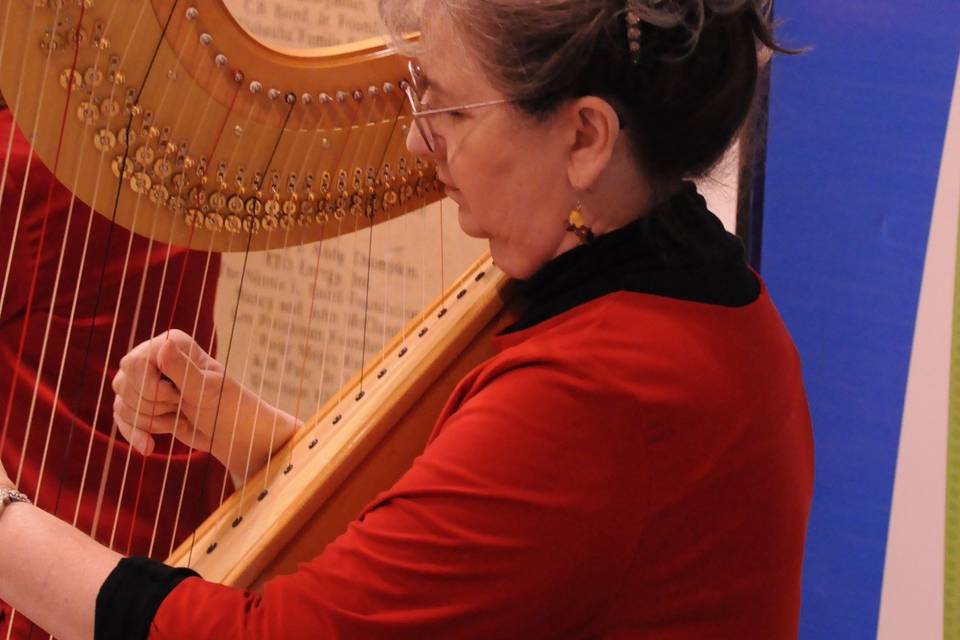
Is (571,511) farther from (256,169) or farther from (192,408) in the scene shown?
(192,408)

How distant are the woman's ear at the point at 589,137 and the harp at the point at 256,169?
0.88ft

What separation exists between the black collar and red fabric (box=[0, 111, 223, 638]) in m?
0.59

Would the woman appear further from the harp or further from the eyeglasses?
the harp

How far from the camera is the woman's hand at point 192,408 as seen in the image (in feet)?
4.20

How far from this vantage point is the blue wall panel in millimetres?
1676

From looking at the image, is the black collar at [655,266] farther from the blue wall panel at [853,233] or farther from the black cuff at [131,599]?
the blue wall panel at [853,233]

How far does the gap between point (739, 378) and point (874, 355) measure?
2.88 feet

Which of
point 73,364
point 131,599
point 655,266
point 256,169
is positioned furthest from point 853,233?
point 131,599

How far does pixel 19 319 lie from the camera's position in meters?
1.50

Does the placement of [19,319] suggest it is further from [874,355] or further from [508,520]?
[874,355]

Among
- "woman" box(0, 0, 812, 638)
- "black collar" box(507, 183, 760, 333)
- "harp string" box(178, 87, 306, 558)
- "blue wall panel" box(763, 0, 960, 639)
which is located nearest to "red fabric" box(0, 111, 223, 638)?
"harp string" box(178, 87, 306, 558)

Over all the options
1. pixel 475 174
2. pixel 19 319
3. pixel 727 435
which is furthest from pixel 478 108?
pixel 19 319

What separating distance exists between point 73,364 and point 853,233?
1.12 metres

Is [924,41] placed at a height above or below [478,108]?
above
